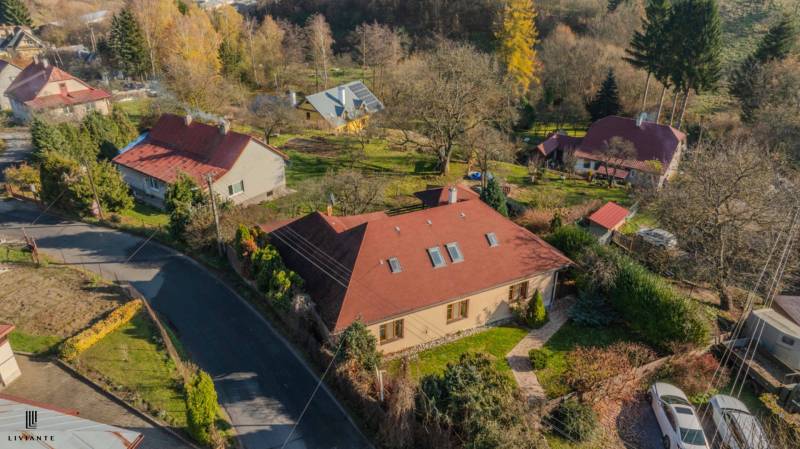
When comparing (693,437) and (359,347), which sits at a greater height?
(359,347)

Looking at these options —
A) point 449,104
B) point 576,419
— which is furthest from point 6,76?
point 576,419

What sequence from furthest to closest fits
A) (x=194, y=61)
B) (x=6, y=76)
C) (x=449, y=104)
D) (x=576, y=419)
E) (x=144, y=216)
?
(x=6, y=76), (x=194, y=61), (x=449, y=104), (x=144, y=216), (x=576, y=419)

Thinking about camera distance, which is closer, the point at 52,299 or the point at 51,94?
the point at 52,299

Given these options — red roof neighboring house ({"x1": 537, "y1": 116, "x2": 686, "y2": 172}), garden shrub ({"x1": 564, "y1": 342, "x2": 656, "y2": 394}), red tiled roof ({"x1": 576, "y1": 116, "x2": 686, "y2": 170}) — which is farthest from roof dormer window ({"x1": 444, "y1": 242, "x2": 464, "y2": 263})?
red tiled roof ({"x1": 576, "y1": 116, "x2": 686, "y2": 170})

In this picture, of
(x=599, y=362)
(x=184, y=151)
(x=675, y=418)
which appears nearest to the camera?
(x=675, y=418)

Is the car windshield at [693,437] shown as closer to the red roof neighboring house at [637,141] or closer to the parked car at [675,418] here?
the parked car at [675,418]

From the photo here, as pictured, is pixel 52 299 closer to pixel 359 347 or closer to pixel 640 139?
pixel 359 347

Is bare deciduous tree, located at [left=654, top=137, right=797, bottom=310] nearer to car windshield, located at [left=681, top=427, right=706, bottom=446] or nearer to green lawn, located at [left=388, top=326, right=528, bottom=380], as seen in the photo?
car windshield, located at [left=681, top=427, right=706, bottom=446]

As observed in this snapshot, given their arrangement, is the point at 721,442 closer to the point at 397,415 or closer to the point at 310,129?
the point at 397,415

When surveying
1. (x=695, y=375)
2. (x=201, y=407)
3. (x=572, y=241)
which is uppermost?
(x=572, y=241)
